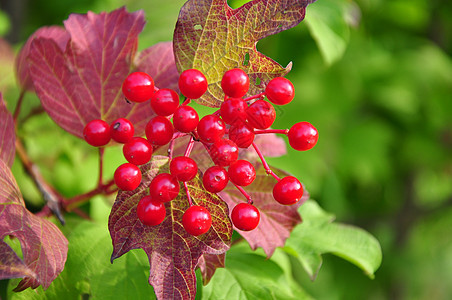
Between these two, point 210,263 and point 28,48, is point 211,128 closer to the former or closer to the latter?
point 210,263

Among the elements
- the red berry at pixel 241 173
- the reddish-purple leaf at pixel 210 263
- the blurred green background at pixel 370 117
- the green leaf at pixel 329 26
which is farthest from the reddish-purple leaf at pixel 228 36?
the blurred green background at pixel 370 117

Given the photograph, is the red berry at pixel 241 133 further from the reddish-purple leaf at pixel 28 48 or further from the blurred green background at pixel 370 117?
the blurred green background at pixel 370 117

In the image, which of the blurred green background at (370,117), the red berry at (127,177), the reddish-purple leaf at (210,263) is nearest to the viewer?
the red berry at (127,177)

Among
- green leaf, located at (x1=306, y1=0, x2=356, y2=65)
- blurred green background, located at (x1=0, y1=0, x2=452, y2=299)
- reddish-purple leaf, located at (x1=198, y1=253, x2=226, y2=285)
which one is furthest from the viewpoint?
blurred green background, located at (x1=0, y1=0, x2=452, y2=299)

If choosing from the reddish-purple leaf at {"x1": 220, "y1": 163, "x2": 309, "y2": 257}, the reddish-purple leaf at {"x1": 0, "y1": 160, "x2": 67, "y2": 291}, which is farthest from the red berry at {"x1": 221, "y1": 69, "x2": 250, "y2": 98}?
the reddish-purple leaf at {"x1": 0, "y1": 160, "x2": 67, "y2": 291}

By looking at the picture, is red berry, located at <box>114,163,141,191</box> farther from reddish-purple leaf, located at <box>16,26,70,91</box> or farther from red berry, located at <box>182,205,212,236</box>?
reddish-purple leaf, located at <box>16,26,70,91</box>

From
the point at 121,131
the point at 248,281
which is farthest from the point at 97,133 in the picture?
the point at 248,281
